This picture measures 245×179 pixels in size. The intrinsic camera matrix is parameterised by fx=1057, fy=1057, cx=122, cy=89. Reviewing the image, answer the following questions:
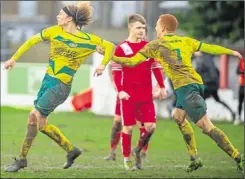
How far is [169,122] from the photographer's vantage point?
3003 cm

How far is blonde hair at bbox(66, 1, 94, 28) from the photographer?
1131cm

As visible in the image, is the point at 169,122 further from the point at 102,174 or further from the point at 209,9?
the point at 102,174

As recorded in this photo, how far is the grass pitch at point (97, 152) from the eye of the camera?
547 inches

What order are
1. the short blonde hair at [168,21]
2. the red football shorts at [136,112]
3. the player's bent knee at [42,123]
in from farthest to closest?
the red football shorts at [136,112], the player's bent knee at [42,123], the short blonde hair at [168,21]

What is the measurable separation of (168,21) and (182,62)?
558 mm

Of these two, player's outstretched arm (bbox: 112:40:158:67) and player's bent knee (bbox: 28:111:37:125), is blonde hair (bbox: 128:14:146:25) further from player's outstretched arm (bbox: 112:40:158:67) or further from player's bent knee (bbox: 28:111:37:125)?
player's bent knee (bbox: 28:111:37:125)

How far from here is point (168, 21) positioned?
36.6ft

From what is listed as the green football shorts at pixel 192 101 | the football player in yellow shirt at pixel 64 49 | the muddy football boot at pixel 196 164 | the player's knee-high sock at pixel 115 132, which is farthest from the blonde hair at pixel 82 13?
the player's knee-high sock at pixel 115 132

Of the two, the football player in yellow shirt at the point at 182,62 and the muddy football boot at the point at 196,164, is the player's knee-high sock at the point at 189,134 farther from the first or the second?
the football player in yellow shirt at the point at 182,62

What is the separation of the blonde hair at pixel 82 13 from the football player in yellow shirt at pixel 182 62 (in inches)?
19.8

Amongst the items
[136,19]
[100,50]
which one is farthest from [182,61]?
[136,19]

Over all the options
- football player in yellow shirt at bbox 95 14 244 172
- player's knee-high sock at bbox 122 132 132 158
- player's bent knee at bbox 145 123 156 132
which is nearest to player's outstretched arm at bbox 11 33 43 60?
football player in yellow shirt at bbox 95 14 244 172

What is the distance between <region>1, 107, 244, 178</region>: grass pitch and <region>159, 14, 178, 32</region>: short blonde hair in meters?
2.79

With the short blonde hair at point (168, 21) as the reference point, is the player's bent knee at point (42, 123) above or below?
below
